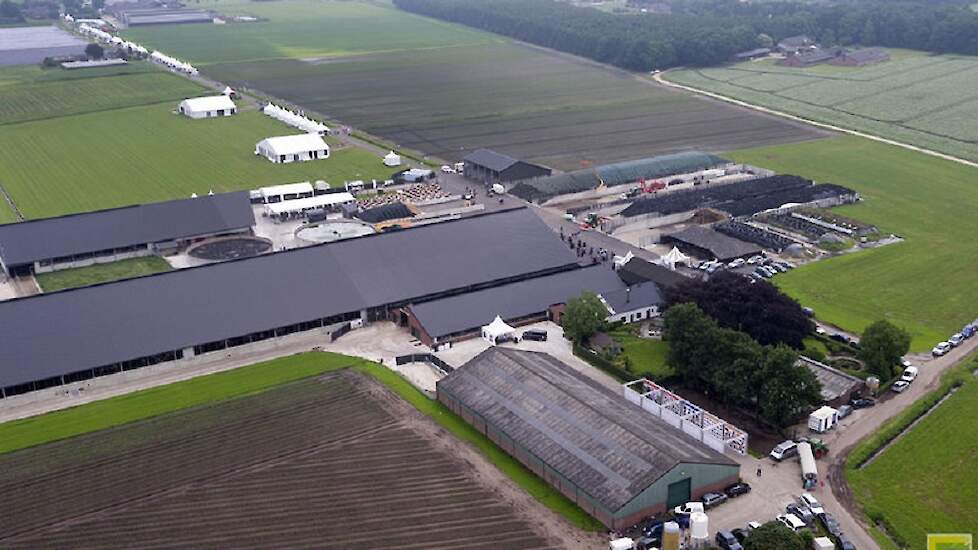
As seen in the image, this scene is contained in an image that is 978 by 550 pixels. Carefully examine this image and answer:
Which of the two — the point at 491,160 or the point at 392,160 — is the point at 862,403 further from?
the point at 392,160

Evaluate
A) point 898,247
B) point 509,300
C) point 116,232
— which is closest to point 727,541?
point 509,300

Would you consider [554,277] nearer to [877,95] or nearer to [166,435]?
[166,435]

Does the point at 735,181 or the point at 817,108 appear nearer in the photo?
the point at 735,181

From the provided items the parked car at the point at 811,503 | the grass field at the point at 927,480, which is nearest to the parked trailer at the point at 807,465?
the parked car at the point at 811,503

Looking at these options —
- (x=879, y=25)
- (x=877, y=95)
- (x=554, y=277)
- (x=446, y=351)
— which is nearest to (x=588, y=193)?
(x=554, y=277)

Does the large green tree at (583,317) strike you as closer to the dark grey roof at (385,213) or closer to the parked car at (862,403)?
the parked car at (862,403)

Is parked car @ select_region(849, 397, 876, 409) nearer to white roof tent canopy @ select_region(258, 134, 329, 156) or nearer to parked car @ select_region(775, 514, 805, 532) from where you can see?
parked car @ select_region(775, 514, 805, 532)

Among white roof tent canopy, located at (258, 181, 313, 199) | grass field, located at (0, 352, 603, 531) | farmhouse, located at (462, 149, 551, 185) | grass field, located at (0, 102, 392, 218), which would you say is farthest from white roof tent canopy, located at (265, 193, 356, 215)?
grass field, located at (0, 352, 603, 531)
